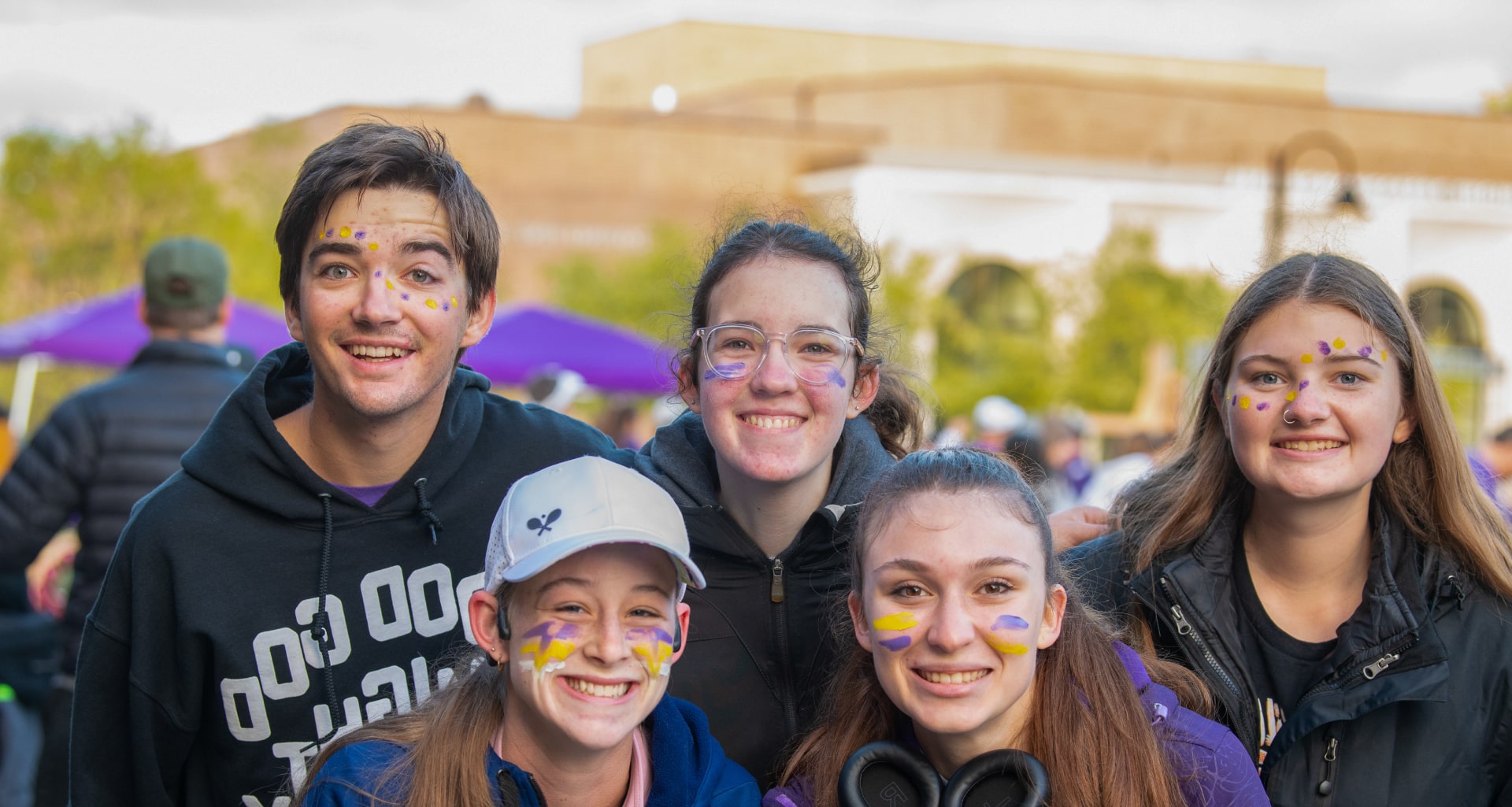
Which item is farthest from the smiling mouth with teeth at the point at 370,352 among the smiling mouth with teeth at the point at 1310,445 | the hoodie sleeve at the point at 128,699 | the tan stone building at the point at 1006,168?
the tan stone building at the point at 1006,168

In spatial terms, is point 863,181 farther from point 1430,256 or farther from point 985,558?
point 985,558

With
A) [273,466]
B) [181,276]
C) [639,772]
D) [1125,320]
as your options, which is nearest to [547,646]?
[639,772]

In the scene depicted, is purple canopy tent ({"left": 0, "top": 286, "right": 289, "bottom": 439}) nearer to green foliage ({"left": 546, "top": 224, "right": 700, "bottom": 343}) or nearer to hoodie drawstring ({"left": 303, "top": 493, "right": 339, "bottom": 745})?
Result: hoodie drawstring ({"left": 303, "top": 493, "right": 339, "bottom": 745})

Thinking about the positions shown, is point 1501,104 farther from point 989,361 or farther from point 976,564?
point 976,564

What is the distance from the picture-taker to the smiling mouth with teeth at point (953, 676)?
9.20 ft

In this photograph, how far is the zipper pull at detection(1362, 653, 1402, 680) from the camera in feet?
10.2

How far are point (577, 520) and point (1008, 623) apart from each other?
0.89 metres

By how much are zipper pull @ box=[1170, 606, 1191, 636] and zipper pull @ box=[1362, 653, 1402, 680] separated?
1.29 feet

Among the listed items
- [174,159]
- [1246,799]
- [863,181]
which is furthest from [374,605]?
[863,181]

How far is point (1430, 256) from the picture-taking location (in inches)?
1827

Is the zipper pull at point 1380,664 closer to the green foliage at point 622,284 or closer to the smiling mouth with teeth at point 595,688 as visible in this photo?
the smiling mouth with teeth at point 595,688

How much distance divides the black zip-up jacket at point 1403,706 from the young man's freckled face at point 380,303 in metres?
1.94

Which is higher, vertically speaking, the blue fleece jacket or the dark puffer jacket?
the dark puffer jacket

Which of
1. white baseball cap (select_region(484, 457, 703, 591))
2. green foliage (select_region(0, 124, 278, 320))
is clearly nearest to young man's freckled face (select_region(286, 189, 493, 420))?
white baseball cap (select_region(484, 457, 703, 591))
